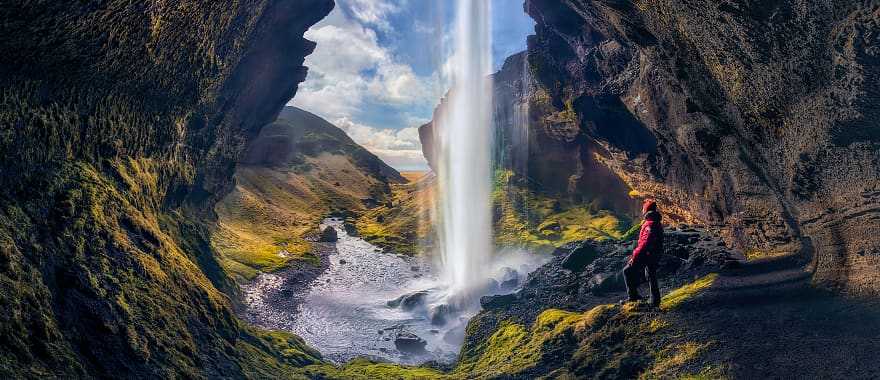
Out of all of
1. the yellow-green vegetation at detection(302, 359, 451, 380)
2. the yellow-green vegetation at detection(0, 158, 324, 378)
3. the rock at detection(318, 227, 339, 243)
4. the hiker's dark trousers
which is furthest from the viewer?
the rock at detection(318, 227, 339, 243)

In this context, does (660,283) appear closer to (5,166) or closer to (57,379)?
(57,379)

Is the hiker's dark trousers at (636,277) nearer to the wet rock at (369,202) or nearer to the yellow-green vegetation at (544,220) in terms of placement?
the yellow-green vegetation at (544,220)

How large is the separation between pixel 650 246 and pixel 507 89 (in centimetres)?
6217

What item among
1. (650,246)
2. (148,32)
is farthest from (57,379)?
(650,246)

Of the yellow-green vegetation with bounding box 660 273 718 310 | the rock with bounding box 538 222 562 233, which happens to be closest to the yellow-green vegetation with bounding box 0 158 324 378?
the yellow-green vegetation with bounding box 660 273 718 310

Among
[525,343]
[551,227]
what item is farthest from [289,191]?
[525,343]

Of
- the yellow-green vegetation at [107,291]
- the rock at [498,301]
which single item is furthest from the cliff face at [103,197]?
the rock at [498,301]

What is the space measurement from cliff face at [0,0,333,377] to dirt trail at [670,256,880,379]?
519 inches

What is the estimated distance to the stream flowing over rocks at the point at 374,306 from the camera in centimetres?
2558

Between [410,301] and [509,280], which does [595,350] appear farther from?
[410,301]

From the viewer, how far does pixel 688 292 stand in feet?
43.5

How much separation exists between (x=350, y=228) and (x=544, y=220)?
3256 centimetres

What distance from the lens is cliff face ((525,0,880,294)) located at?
9.38 m

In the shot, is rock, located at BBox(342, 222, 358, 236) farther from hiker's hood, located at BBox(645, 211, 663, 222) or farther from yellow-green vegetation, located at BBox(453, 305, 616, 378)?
hiker's hood, located at BBox(645, 211, 663, 222)
